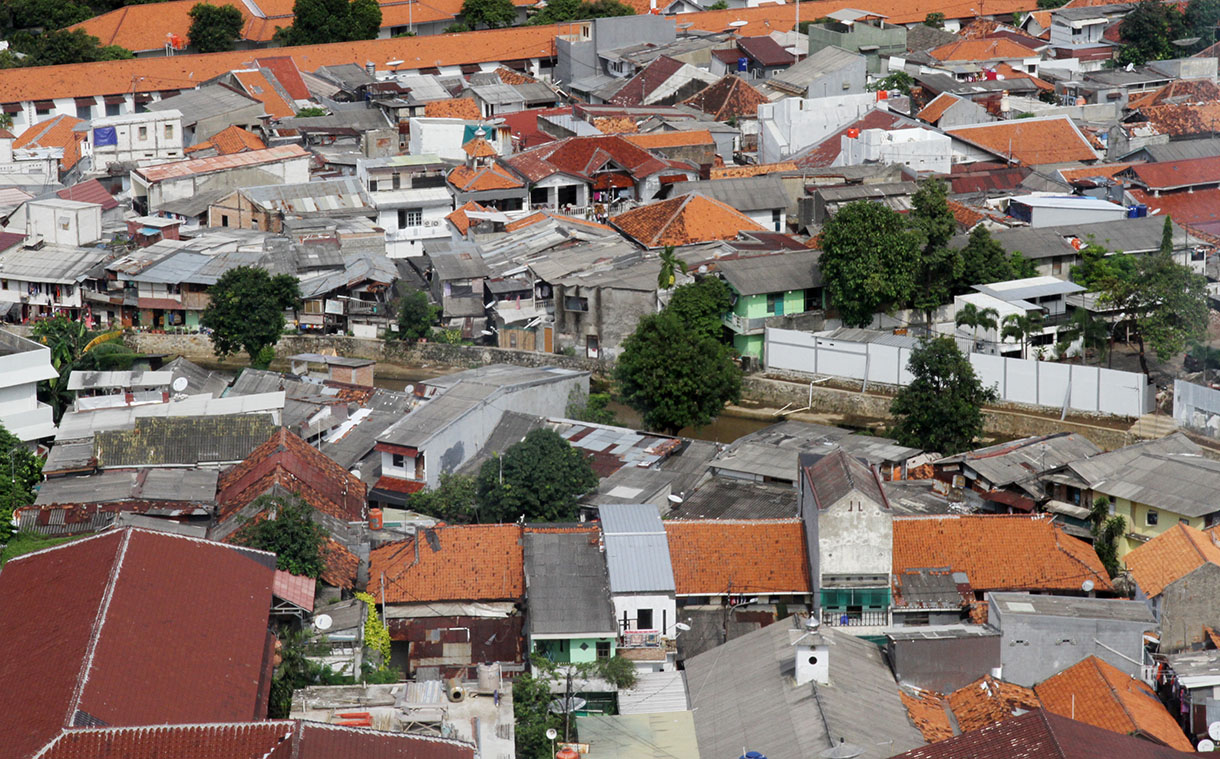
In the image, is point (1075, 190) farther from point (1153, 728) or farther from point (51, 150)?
point (51, 150)

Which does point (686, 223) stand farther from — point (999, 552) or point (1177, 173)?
point (999, 552)

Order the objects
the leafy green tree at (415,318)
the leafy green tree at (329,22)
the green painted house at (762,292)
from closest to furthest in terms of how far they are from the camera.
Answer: the green painted house at (762,292)
the leafy green tree at (415,318)
the leafy green tree at (329,22)

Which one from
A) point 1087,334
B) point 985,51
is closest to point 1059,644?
point 1087,334

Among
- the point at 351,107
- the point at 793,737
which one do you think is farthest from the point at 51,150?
the point at 793,737

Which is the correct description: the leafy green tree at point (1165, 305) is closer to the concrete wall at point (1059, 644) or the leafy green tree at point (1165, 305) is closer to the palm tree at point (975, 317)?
the palm tree at point (975, 317)

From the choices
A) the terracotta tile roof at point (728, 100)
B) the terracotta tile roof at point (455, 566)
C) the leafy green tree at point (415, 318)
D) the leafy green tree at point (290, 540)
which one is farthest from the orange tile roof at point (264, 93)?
the terracotta tile roof at point (455, 566)
